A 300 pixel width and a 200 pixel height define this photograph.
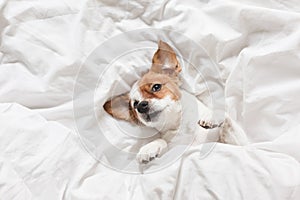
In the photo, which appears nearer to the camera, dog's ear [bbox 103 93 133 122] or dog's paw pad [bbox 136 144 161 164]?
dog's paw pad [bbox 136 144 161 164]

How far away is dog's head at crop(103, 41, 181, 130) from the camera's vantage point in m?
1.03

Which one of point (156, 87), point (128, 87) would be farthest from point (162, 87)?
point (128, 87)

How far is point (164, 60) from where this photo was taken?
110 centimetres

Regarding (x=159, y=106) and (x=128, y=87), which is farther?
(x=128, y=87)

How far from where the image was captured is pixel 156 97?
1040 mm

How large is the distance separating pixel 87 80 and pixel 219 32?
0.37 metres

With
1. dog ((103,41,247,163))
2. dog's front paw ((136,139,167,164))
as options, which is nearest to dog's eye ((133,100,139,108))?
dog ((103,41,247,163))

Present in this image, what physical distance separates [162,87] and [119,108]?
13cm

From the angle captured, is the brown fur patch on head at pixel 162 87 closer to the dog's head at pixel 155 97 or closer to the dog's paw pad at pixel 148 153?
the dog's head at pixel 155 97

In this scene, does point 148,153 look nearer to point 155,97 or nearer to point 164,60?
point 155,97

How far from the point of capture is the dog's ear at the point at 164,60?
1096 mm

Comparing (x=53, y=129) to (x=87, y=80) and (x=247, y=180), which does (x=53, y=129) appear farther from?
(x=247, y=180)

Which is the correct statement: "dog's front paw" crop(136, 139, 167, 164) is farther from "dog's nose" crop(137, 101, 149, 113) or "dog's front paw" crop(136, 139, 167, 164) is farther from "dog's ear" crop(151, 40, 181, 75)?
"dog's ear" crop(151, 40, 181, 75)

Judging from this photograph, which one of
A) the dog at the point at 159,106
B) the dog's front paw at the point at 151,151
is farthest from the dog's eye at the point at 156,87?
the dog's front paw at the point at 151,151
